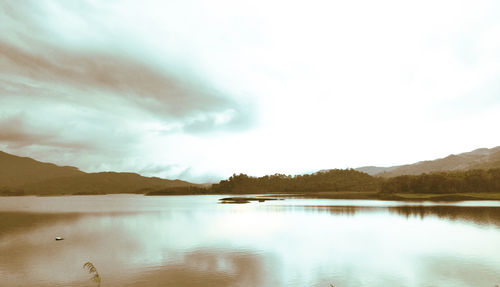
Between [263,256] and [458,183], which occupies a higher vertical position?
[458,183]

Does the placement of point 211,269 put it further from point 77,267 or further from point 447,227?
point 447,227

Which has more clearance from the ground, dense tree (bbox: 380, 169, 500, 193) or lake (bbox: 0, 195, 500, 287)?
dense tree (bbox: 380, 169, 500, 193)

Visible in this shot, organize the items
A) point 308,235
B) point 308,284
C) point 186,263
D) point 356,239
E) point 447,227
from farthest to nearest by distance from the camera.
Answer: point 447,227
point 308,235
point 356,239
point 186,263
point 308,284

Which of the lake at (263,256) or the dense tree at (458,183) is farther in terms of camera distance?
the dense tree at (458,183)

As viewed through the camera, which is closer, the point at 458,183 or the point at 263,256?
the point at 263,256

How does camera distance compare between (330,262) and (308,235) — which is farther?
(308,235)

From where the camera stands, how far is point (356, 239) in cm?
5231

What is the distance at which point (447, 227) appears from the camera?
60812 millimetres

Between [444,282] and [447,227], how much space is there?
3857 cm

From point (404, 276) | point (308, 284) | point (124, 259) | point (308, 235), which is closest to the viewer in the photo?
point (308, 284)

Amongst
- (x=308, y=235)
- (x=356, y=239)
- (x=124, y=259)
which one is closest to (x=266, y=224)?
(x=308, y=235)

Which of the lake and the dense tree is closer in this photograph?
the lake

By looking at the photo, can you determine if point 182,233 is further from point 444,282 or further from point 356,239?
point 444,282

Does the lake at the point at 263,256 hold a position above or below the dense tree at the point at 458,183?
below
